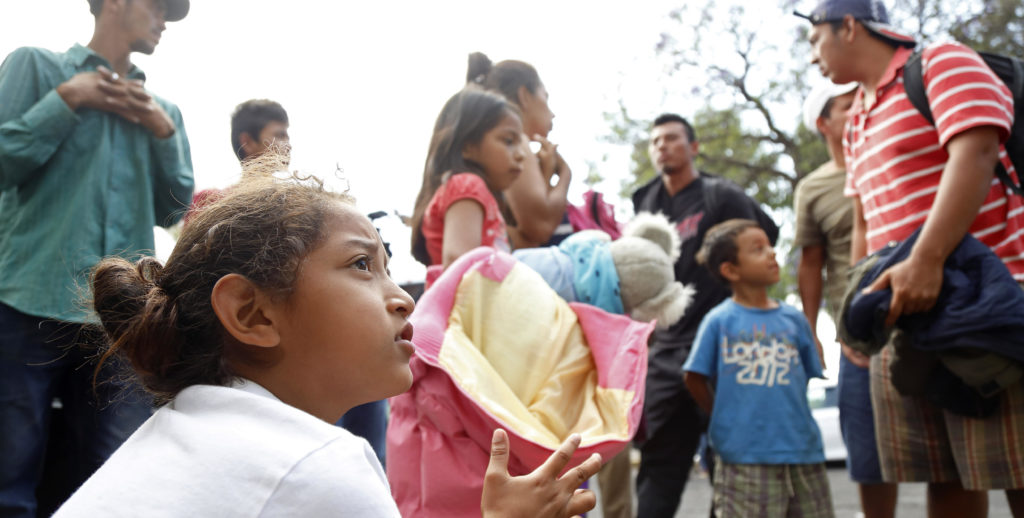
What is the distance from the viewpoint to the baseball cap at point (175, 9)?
2.86 metres

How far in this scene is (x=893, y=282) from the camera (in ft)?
8.84

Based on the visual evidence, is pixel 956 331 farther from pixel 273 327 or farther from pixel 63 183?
Result: pixel 63 183

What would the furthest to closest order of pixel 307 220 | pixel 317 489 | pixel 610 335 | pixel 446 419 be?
pixel 610 335 → pixel 446 419 → pixel 307 220 → pixel 317 489

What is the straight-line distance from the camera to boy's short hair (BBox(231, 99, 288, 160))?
3648 millimetres

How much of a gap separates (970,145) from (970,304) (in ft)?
1.66

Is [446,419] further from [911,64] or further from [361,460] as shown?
[911,64]

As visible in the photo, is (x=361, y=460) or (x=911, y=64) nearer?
(x=361, y=460)

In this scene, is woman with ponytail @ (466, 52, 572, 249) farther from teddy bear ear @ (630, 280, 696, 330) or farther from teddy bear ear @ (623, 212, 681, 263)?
teddy bear ear @ (630, 280, 696, 330)

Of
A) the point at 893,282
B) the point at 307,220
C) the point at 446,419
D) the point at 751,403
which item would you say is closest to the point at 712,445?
the point at 751,403

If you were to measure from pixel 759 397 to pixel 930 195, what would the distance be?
111 centimetres

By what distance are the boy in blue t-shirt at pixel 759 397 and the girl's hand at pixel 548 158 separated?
0.96m

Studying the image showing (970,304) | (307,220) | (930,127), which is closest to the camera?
(307,220)

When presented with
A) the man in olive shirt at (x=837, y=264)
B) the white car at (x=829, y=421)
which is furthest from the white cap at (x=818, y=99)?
the white car at (x=829, y=421)

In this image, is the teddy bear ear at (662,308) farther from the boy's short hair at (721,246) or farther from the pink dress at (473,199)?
the boy's short hair at (721,246)
